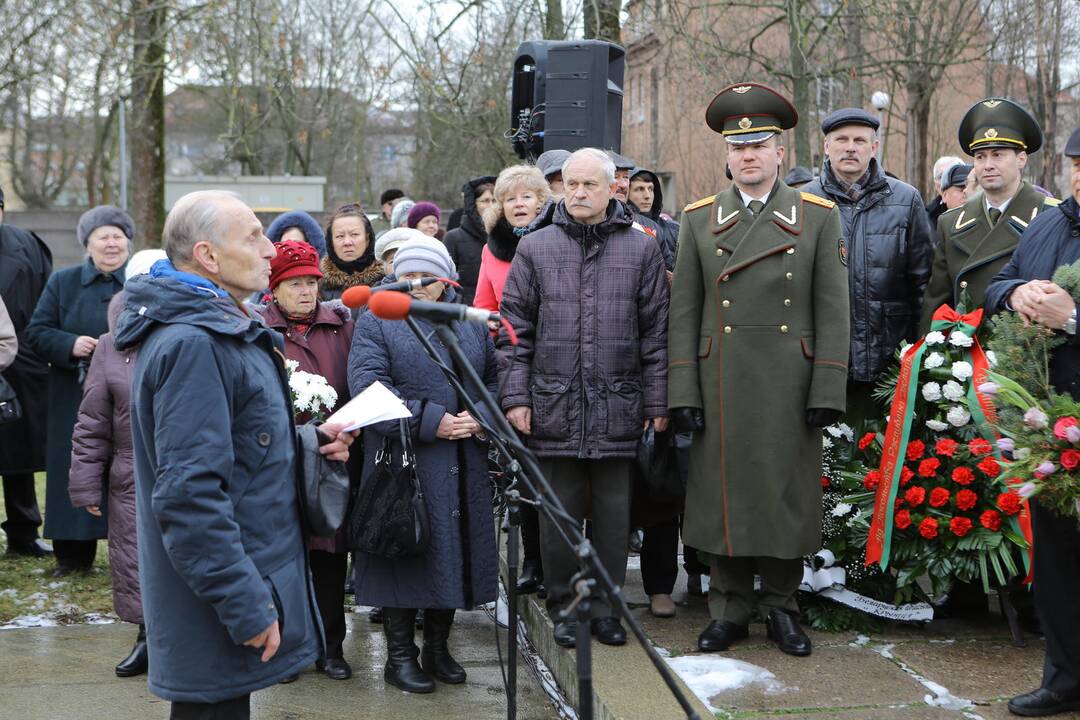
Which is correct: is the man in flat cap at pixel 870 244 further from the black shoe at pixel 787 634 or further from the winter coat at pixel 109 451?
the winter coat at pixel 109 451

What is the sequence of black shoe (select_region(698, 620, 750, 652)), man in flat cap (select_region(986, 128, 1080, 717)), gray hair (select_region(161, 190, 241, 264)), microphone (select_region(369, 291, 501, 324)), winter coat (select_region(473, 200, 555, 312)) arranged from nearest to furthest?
microphone (select_region(369, 291, 501, 324))
gray hair (select_region(161, 190, 241, 264))
man in flat cap (select_region(986, 128, 1080, 717))
black shoe (select_region(698, 620, 750, 652))
winter coat (select_region(473, 200, 555, 312))

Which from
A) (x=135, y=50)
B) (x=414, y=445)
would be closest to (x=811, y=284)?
(x=414, y=445)

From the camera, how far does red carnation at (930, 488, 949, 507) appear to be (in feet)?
17.3

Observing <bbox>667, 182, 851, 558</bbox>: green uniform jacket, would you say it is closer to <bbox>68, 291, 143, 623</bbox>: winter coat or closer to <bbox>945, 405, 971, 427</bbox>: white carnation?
<bbox>945, 405, 971, 427</bbox>: white carnation

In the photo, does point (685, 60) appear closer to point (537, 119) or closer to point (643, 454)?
point (537, 119)

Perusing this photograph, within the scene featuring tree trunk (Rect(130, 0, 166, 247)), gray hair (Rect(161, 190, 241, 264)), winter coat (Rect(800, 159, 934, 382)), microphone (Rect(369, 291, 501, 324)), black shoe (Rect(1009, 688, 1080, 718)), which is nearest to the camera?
microphone (Rect(369, 291, 501, 324))

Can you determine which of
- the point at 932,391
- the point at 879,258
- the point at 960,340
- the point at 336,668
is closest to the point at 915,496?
the point at 932,391

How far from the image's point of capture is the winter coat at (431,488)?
16.8 feet

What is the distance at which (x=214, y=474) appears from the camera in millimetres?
3088

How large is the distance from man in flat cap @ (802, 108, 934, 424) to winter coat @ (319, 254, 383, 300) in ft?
7.49

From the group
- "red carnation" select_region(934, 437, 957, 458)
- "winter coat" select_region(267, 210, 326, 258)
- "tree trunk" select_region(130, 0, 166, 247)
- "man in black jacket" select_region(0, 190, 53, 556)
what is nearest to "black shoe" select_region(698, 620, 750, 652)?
"red carnation" select_region(934, 437, 957, 458)

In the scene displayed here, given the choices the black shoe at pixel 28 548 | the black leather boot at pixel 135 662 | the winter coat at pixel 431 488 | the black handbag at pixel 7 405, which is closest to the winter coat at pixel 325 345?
the winter coat at pixel 431 488

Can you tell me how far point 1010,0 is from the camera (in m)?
14.6

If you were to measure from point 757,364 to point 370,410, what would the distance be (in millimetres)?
2042
